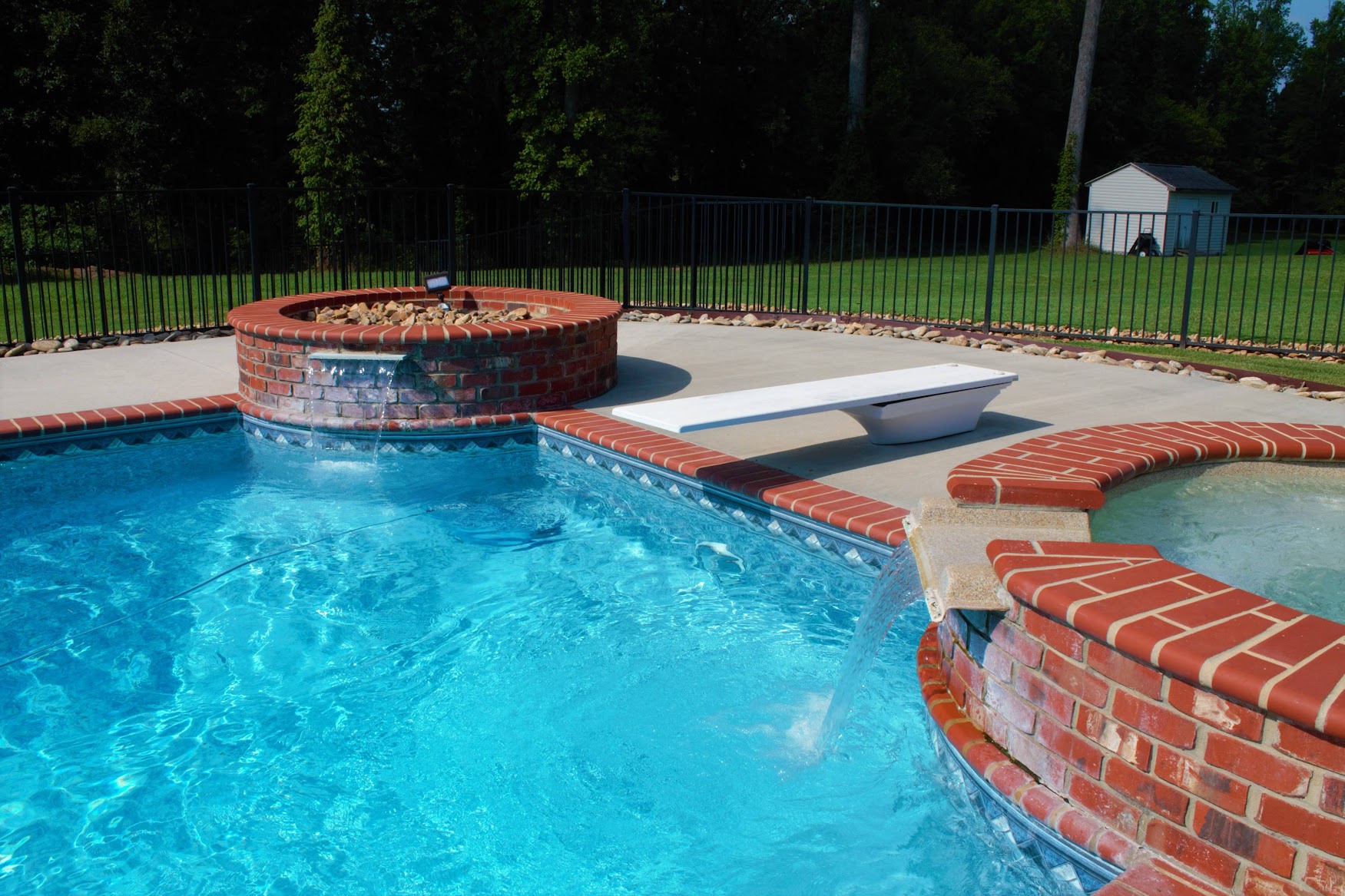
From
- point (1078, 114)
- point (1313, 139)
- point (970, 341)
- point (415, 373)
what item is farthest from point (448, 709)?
point (1313, 139)

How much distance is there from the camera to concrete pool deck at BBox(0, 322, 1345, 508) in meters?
5.96

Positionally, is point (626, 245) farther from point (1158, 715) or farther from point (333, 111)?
point (333, 111)

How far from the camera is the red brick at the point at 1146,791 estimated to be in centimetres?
243

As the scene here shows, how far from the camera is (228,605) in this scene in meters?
4.80

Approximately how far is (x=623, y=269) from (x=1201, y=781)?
10.9 m

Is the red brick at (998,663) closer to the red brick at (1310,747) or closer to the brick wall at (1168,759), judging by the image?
the brick wall at (1168,759)

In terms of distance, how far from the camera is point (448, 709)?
3.94 meters

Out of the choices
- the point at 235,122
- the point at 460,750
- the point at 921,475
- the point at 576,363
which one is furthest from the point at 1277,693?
the point at 235,122

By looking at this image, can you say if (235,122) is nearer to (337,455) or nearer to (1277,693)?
(337,455)

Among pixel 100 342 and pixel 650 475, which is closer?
pixel 650 475

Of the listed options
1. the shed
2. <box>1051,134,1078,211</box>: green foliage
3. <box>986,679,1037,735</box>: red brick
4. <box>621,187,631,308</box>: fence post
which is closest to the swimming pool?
<box>986,679,1037,735</box>: red brick

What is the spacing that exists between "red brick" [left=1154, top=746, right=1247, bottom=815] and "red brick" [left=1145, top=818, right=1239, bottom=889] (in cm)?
11

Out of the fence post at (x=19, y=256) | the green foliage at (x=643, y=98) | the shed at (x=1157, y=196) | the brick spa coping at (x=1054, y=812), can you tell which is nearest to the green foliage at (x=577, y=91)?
the green foliage at (x=643, y=98)

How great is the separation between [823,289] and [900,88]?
15.6 m
